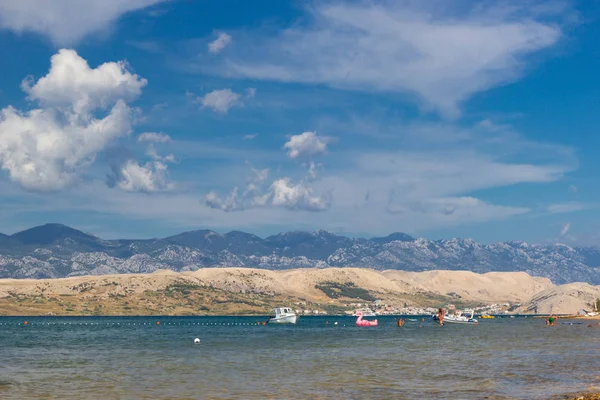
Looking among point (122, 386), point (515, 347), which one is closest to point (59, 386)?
point (122, 386)

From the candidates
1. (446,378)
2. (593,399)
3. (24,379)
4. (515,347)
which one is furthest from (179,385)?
(515,347)

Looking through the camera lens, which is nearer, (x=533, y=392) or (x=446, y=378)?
(x=533, y=392)

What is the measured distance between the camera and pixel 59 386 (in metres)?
65.4

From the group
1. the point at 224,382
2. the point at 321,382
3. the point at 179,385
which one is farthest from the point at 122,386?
the point at 321,382

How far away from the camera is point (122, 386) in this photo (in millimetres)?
65000

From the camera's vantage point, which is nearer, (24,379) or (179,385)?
(179,385)

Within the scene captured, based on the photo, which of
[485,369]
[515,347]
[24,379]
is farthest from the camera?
[515,347]

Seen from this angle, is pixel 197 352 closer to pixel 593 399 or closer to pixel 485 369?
pixel 485 369

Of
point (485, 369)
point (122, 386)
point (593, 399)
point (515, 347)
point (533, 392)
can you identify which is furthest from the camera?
point (515, 347)

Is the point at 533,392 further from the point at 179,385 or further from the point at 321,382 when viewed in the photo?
the point at 179,385

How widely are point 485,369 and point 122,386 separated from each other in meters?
39.5

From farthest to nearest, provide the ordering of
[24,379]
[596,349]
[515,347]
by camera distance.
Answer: [515,347] < [596,349] < [24,379]

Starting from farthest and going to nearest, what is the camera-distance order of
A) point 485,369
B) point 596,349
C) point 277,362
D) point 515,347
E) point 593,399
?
point 515,347 → point 596,349 → point 277,362 → point 485,369 → point 593,399

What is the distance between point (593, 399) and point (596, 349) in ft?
216
